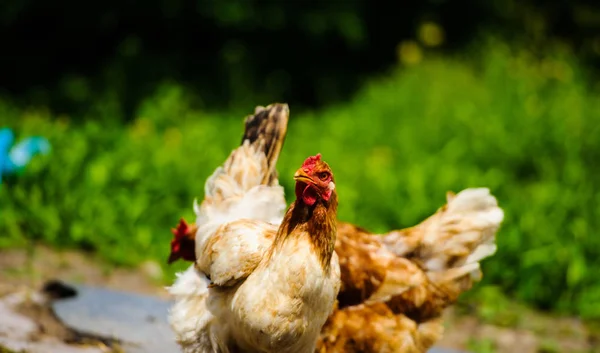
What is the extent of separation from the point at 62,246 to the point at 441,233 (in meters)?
2.76

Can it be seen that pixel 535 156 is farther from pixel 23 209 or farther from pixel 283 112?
pixel 23 209

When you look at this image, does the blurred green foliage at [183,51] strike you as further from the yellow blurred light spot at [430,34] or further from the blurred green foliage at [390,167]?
the yellow blurred light spot at [430,34]

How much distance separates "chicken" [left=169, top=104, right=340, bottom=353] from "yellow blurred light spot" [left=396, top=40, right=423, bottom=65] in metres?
5.94

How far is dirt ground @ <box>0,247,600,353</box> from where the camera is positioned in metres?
4.37

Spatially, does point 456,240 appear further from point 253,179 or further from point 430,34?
point 430,34

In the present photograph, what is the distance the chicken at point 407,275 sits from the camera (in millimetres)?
3129

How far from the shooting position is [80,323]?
3801mm

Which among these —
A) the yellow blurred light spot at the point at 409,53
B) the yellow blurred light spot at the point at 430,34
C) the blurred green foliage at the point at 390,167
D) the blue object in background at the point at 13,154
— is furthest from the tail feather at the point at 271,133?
the yellow blurred light spot at the point at 430,34

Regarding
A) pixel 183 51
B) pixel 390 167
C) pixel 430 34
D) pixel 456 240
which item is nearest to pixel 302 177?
pixel 456 240

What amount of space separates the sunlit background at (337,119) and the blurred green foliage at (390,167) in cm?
2

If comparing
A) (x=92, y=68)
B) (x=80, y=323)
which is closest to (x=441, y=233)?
(x=80, y=323)

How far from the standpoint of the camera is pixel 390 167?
5.99m

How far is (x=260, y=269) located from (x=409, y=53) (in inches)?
268

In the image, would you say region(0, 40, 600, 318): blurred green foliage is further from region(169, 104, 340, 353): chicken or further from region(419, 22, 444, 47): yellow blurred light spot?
region(169, 104, 340, 353): chicken
